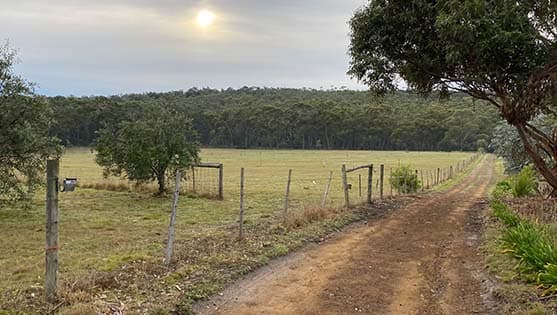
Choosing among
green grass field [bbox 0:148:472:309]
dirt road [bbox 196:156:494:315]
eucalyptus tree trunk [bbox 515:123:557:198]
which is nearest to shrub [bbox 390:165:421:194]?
green grass field [bbox 0:148:472:309]

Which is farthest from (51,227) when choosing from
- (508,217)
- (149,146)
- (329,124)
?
(329,124)

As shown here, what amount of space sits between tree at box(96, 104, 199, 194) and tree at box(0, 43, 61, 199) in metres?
5.45

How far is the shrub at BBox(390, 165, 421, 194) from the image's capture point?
27266 millimetres

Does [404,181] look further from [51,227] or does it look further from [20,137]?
[51,227]

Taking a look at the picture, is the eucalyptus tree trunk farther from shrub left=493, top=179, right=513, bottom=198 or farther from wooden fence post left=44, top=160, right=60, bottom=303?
wooden fence post left=44, top=160, right=60, bottom=303

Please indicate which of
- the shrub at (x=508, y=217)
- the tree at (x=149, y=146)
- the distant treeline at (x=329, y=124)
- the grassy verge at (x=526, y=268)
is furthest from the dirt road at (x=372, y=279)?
the distant treeline at (x=329, y=124)

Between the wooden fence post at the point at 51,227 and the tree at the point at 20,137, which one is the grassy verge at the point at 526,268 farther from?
the tree at the point at 20,137

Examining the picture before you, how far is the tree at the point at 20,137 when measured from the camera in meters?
17.0

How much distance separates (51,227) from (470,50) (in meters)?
12.1

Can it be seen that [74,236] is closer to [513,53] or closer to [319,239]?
[319,239]

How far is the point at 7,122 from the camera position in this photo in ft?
56.1

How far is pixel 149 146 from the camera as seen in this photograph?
77.7 feet

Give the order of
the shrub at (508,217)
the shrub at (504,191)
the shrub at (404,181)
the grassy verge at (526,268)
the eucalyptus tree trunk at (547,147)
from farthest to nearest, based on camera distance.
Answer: the shrub at (404,181), the shrub at (504,191), the eucalyptus tree trunk at (547,147), the shrub at (508,217), the grassy verge at (526,268)

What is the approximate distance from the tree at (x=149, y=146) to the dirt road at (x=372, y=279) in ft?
44.6
